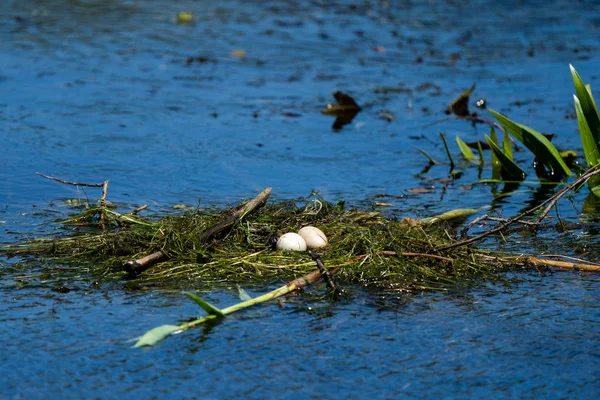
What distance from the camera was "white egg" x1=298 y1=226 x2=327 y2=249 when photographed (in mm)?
4902

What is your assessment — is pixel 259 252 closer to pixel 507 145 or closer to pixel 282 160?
pixel 507 145

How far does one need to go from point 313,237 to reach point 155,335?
136 cm

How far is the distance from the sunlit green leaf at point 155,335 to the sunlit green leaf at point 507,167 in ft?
11.7

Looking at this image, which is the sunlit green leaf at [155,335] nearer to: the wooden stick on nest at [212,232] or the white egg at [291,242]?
the wooden stick on nest at [212,232]

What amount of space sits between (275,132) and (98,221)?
3258 mm

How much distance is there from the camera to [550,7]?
52.6 ft

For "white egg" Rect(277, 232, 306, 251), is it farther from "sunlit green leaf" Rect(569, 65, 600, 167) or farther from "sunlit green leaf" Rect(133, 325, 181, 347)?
"sunlit green leaf" Rect(569, 65, 600, 167)

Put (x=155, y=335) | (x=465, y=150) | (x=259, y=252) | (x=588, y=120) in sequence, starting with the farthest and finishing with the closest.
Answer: (x=465, y=150)
(x=588, y=120)
(x=259, y=252)
(x=155, y=335)

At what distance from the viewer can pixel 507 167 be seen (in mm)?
6902

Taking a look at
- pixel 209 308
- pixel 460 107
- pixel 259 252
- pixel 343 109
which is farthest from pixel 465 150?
pixel 209 308

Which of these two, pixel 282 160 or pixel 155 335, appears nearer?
pixel 155 335

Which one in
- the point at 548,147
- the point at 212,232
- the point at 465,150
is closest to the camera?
the point at 212,232

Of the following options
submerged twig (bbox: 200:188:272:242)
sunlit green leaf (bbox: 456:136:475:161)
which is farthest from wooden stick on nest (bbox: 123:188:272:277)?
sunlit green leaf (bbox: 456:136:475:161)

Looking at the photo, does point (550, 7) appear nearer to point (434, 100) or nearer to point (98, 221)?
point (434, 100)
